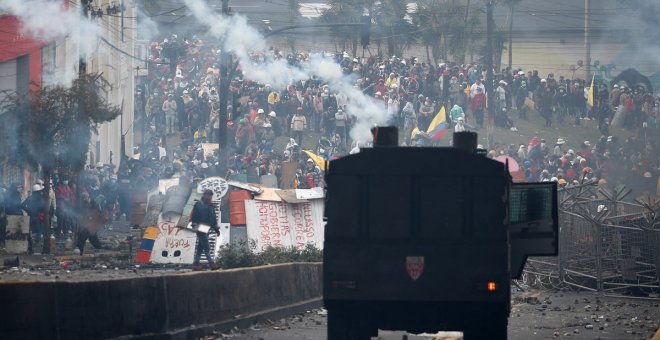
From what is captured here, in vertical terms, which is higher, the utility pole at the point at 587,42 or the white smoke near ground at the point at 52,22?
the utility pole at the point at 587,42

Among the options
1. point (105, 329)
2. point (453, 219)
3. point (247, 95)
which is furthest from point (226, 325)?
point (247, 95)

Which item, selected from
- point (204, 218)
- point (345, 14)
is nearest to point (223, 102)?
point (204, 218)

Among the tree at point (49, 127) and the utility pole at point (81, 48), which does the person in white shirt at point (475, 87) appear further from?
the tree at point (49, 127)

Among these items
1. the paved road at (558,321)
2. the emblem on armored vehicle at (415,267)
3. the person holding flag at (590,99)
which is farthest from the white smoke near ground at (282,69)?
the emblem on armored vehicle at (415,267)

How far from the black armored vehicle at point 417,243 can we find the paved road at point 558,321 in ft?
9.13

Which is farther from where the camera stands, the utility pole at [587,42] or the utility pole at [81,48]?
the utility pole at [587,42]

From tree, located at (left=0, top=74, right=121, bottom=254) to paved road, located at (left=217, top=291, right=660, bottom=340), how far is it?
9.74 metres

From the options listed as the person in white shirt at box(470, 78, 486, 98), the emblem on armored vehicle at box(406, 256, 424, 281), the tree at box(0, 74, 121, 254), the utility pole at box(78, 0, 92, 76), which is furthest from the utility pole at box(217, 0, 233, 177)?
the emblem on armored vehicle at box(406, 256, 424, 281)

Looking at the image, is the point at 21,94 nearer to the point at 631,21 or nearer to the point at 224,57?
the point at 224,57

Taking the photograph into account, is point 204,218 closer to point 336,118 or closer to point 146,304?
point 146,304

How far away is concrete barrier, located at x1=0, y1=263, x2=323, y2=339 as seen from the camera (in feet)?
34.8

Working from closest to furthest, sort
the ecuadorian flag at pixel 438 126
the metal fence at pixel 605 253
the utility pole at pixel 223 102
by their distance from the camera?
the metal fence at pixel 605 253 < the utility pole at pixel 223 102 < the ecuadorian flag at pixel 438 126

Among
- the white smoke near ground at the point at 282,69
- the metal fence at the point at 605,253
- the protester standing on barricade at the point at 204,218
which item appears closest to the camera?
the metal fence at the point at 605,253

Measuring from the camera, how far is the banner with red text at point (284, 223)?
2422 cm
